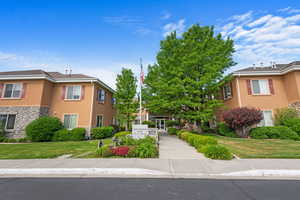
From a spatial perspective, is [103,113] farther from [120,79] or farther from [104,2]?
[104,2]

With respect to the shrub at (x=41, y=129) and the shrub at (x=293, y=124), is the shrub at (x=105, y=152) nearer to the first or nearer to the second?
the shrub at (x=41, y=129)

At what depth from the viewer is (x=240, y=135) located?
43.9 feet

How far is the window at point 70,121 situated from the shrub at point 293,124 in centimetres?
2200

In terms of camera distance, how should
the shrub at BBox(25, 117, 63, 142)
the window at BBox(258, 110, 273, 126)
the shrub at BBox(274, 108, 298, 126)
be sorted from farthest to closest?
the window at BBox(258, 110, 273, 126)
the shrub at BBox(274, 108, 298, 126)
the shrub at BBox(25, 117, 63, 142)

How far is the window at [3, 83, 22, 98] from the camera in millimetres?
14641

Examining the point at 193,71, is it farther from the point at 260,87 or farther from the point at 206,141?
the point at 206,141

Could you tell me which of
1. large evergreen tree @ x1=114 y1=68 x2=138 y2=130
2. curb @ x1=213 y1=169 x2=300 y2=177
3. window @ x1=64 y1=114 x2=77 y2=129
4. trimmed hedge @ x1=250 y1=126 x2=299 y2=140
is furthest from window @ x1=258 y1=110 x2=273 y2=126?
window @ x1=64 y1=114 x2=77 y2=129

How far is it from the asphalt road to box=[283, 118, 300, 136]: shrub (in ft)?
38.9

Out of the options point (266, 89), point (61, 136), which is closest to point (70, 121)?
point (61, 136)

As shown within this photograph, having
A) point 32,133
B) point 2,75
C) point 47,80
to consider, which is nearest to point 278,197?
point 32,133

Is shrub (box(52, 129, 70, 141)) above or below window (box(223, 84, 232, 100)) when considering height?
below

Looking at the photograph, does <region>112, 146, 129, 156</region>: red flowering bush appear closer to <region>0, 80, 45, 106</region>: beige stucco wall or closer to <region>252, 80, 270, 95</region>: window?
<region>0, 80, 45, 106</region>: beige stucco wall

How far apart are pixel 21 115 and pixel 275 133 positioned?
2545cm

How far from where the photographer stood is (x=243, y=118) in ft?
40.1
